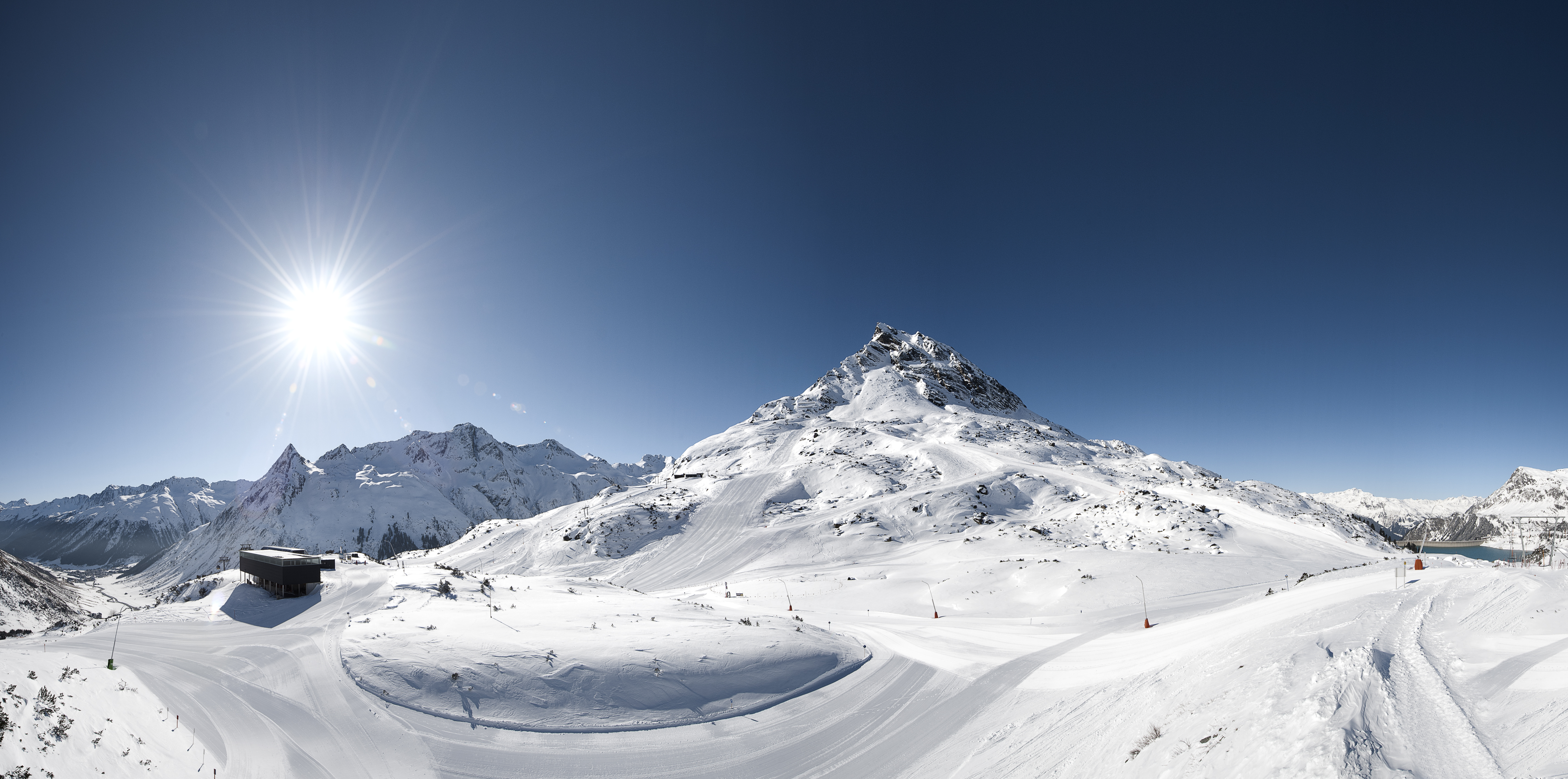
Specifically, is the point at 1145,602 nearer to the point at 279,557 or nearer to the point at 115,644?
the point at 115,644

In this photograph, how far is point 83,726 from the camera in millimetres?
8773

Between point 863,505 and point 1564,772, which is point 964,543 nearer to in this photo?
point 863,505

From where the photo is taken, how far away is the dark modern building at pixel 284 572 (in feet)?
71.6

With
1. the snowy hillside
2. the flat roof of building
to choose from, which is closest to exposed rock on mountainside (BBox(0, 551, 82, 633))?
the flat roof of building

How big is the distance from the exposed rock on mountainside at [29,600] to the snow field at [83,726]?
72042 millimetres

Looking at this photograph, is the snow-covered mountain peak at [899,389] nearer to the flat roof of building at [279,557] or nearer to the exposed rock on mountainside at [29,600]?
the flat roof of building at [279,557]

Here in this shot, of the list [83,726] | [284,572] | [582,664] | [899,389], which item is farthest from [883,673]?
[899,389]

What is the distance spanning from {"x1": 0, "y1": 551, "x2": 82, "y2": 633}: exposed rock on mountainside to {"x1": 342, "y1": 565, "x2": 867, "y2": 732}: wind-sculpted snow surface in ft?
238

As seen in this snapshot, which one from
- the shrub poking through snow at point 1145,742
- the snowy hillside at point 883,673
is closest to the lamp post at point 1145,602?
the snowy hillside at point 883,673

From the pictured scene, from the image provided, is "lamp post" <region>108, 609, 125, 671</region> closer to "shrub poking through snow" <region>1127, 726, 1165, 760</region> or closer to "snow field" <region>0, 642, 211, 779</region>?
"snow field" <region>0, 642, 211, 779</region>

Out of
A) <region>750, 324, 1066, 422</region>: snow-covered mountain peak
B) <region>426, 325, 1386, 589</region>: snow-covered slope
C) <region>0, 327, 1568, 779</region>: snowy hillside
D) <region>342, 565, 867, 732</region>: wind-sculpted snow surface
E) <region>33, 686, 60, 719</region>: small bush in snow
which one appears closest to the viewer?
<region>0, 327, 1568, 779</region>: snowy hillside

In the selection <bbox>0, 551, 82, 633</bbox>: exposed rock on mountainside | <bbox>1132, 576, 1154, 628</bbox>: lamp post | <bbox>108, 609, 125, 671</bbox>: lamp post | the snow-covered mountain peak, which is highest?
the snow-covered mountain peak

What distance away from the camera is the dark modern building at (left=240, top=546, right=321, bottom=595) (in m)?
21.8

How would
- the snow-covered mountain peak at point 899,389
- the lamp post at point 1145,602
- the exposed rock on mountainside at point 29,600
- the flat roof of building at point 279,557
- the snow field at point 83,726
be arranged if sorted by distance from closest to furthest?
the snow field at point 83,726 < the lamp post at point 1145,602 < the flat roof of building at point 279,557 < the exposed rock on mountainside at point 29,600 < the snow-covered mountain peak at point 899,389
